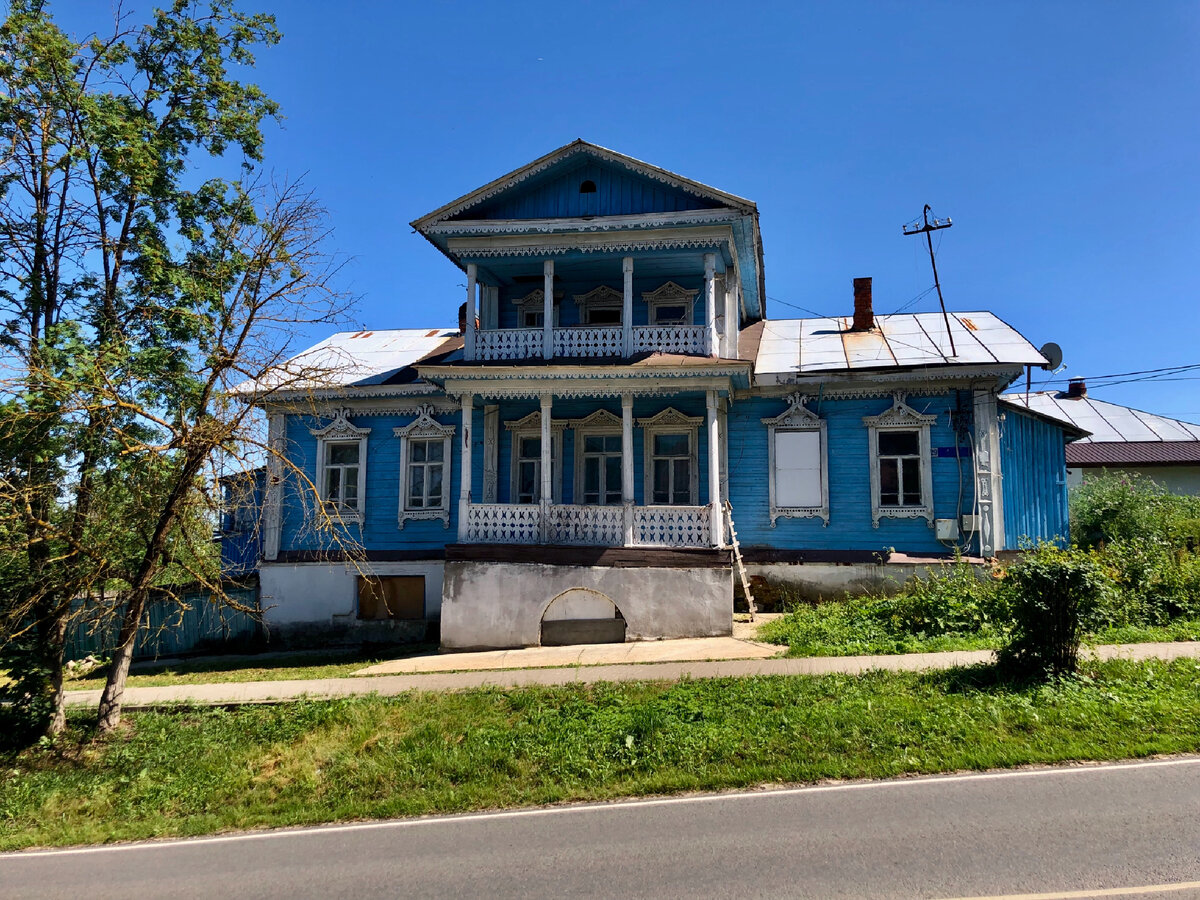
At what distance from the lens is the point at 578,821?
6543 millimetres

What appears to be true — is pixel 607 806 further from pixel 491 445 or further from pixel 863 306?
pixel 863 306

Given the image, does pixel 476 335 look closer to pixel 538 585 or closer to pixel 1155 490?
pixel 538 585

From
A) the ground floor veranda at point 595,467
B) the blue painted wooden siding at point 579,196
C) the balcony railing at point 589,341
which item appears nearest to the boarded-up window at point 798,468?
the ground floor veranda at point 595,467

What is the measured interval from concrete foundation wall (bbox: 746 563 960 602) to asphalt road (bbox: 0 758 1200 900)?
820 cm

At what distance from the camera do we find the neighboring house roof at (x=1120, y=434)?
27.3 metres

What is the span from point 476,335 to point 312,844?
11.0 meters

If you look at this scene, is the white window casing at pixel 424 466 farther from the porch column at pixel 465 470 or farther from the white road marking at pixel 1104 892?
the white road marking at pixel 1104 892

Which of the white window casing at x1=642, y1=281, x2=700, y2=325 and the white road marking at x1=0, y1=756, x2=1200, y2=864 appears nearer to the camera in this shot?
the white road marking at x1=0, y1=756, x2=1200, y2=864

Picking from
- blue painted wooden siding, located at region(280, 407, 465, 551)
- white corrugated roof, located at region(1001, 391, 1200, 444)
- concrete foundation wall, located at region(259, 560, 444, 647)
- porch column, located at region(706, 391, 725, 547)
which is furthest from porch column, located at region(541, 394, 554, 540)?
white corrugated roof, located at region(1001, 391, 1200, 444)

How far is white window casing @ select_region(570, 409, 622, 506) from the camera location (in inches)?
667

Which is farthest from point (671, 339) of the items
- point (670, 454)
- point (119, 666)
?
point (119, 666)

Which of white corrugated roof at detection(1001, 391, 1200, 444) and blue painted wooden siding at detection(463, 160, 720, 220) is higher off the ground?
blue painted wooden siding at detection(463, 160, 720, 220)

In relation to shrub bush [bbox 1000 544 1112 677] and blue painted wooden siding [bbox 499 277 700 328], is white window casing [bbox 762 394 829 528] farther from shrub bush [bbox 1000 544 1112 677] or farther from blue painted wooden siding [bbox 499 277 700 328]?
shrub bush [bbox 1000 544 1112 677]

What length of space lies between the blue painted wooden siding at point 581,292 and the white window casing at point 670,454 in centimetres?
→ 233
